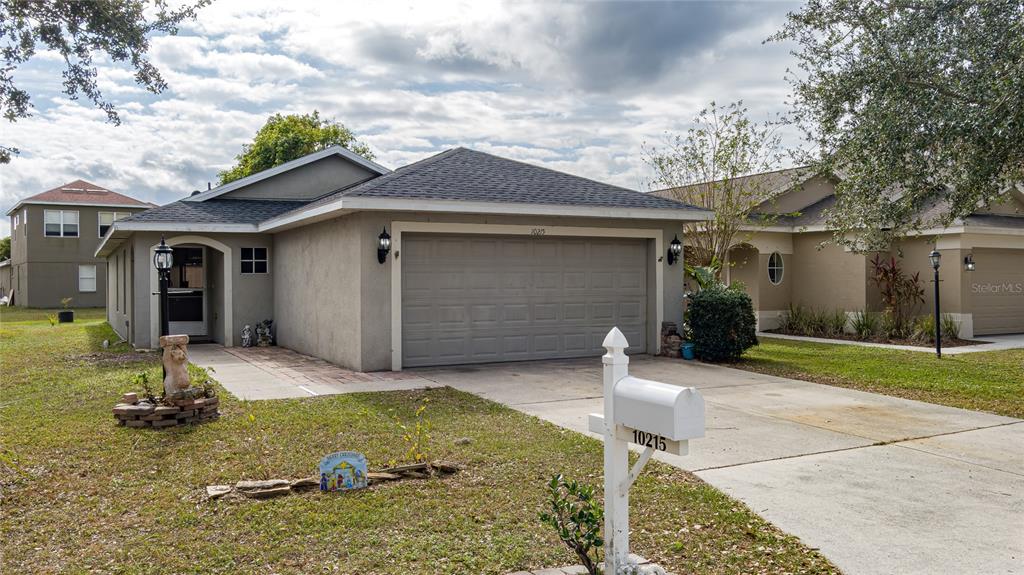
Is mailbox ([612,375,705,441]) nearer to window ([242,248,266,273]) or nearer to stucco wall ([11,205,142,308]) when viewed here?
window ([242,248,266,273])

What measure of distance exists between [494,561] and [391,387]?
591 cm

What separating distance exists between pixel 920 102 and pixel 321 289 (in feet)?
31.2

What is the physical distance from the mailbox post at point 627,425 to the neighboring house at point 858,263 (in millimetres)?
13674

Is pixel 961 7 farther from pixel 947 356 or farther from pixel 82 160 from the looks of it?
pixel 82 160

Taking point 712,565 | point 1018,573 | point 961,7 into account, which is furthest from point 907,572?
point 961,7

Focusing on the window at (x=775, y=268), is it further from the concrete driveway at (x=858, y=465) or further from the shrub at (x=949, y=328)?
the concrete driveway at (x=858, y=465)

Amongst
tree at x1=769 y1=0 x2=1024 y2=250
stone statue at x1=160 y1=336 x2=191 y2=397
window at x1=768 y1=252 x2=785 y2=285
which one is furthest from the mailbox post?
window at x1=768 y1=252 x2=785 y2=285

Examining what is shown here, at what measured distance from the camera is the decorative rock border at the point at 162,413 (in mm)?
7113

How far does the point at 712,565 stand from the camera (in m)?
3.94

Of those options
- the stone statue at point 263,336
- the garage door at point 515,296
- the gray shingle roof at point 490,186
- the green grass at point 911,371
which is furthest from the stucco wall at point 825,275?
the stone statue at point 263,336

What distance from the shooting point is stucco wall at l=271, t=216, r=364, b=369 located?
37.3ft

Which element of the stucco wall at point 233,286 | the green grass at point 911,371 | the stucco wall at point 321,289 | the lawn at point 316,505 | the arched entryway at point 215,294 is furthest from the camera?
the arched entryway at point 215,294

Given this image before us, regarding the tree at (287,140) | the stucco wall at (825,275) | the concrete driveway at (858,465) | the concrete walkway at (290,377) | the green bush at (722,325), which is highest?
the tree at (287,140)

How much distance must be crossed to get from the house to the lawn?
145 inches
